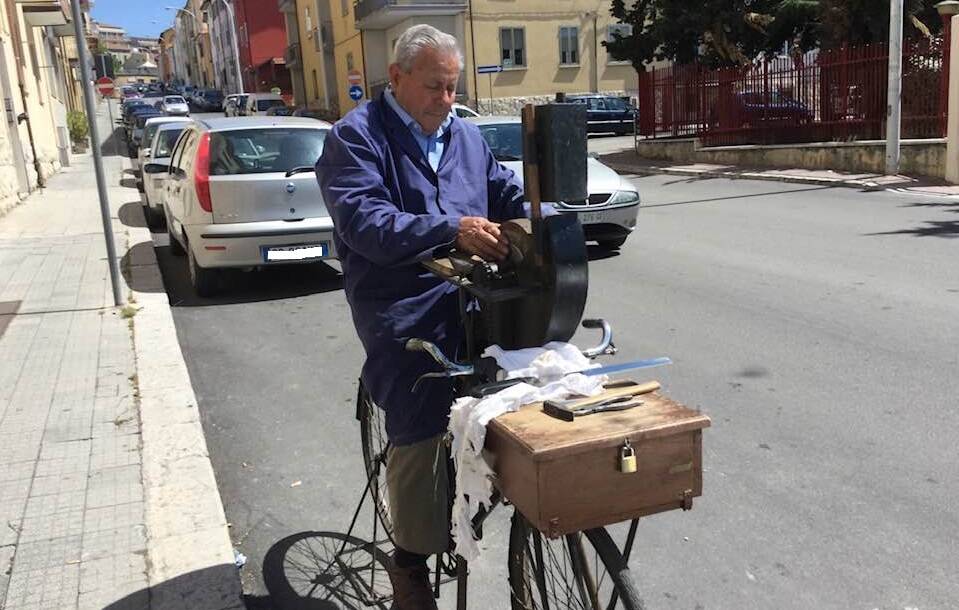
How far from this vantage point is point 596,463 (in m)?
1.78

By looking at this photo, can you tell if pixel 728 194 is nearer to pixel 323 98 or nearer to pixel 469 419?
pixel 469 419

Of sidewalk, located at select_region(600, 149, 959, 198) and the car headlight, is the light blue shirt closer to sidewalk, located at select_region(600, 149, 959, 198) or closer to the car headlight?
the car headlight

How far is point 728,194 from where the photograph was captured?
14.3 m

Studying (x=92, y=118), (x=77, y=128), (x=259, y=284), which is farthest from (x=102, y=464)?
(x=77, y=128)

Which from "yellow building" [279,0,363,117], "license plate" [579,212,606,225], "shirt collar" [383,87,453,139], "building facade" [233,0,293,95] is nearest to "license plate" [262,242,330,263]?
"license plate" [579,212,606,225]

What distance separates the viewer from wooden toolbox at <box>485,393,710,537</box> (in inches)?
68.9

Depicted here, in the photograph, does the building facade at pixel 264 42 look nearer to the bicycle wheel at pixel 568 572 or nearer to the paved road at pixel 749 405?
the paved road at pixel 749 405

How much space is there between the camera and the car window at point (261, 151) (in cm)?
793

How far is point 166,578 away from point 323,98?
4906 centimetres

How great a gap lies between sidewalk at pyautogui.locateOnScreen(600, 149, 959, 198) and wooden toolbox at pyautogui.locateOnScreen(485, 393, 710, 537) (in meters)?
12.4

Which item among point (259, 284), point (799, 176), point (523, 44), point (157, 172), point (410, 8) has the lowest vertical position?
point (259, 284)

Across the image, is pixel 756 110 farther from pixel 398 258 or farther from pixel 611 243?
pixel 398 258

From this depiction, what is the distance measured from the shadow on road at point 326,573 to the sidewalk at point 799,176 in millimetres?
11866

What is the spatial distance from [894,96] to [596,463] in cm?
1480
